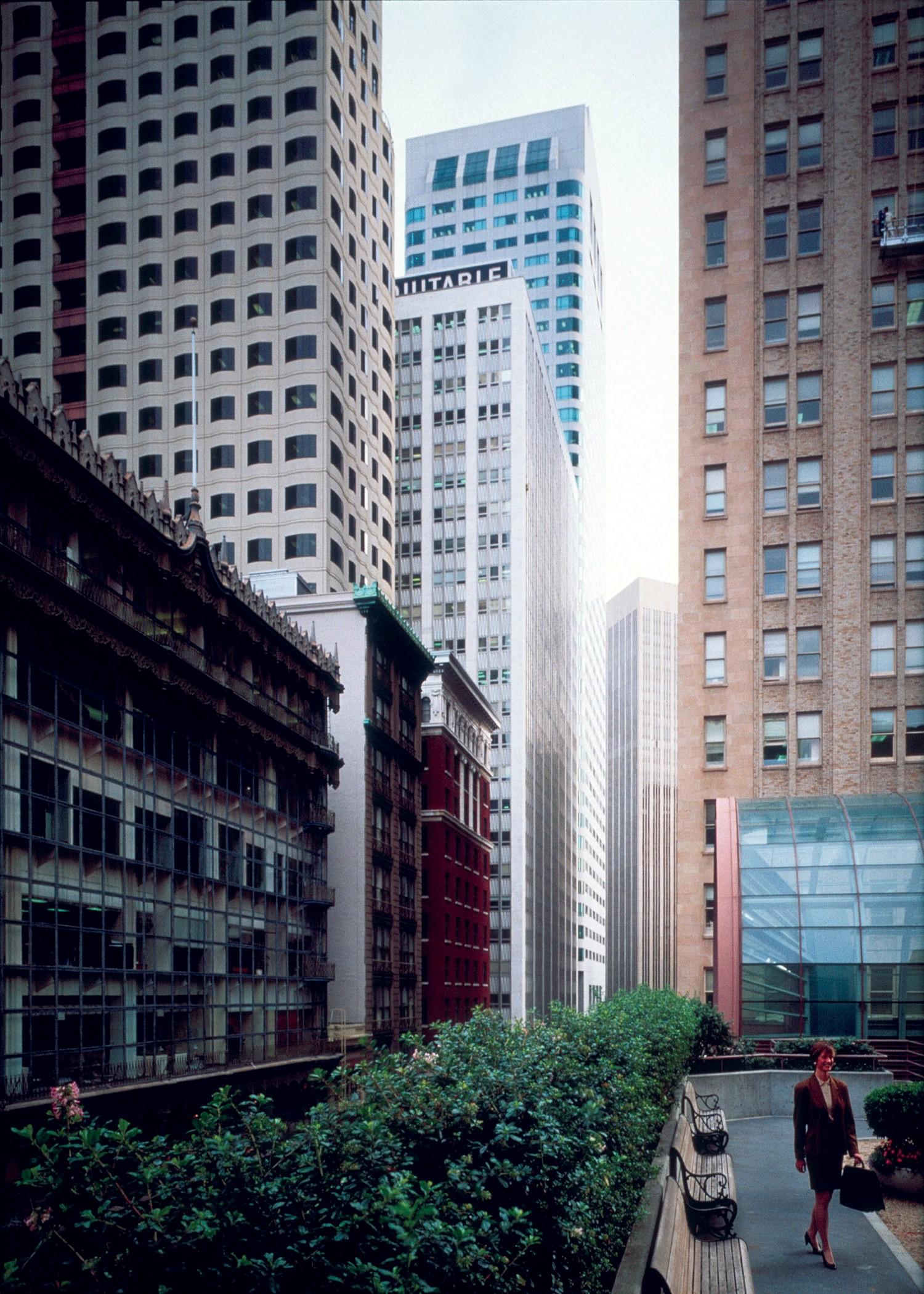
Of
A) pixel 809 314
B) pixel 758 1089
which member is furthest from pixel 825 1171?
pixel 809 314

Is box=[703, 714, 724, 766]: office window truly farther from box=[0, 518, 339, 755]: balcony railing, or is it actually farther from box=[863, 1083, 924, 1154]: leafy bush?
box=[863, 1083, 924, 1154]: leafy bush

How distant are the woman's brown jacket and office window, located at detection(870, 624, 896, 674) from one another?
149ft

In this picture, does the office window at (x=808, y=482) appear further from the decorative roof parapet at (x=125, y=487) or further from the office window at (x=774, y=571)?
the decorative roof parapet at (x=125, y=487)

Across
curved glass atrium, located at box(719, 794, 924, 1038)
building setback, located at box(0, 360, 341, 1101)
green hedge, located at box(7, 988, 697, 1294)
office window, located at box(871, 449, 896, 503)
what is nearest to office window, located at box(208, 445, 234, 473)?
building setback, located at box(0, 360, 341, 1101)

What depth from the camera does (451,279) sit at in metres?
133

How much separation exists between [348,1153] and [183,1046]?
1375 inches

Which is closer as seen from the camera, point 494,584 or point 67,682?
point 67,682

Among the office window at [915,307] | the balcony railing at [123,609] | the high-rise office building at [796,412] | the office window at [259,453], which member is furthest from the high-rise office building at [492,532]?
the balcony railing at [123,609]

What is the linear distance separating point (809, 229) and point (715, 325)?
6.17 m

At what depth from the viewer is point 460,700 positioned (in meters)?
91.0

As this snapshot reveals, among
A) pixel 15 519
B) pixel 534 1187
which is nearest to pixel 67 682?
pixel 15 519

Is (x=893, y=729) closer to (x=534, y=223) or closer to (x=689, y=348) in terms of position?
(x=689, y=348)

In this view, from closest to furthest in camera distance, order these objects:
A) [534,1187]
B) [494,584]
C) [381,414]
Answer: [534,1187]
[381,414]
[494,584]

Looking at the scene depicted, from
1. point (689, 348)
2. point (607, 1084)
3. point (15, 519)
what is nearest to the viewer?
point (607, 1084)
